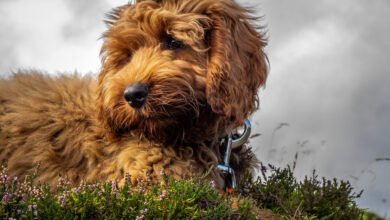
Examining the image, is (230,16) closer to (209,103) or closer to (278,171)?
(209,103)

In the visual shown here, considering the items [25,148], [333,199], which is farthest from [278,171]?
[25,148]

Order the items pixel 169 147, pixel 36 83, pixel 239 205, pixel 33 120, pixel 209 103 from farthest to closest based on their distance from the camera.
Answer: pixel 36 83
pixel 33 120
pixel 169 147
pixel 209 103
pixel 239 205

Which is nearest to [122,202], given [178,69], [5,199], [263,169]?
[5,199]

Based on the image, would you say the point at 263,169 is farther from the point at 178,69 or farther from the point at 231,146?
the point at 178,69

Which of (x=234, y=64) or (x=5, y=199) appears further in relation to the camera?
(x=234, y=64)

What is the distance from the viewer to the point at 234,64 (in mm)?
5820

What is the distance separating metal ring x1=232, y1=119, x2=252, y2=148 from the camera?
6234 mm

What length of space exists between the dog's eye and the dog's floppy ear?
0.27 meters

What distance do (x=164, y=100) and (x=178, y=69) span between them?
0.29 meters

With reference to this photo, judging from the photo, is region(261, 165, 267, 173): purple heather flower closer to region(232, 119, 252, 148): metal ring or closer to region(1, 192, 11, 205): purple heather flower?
region(232, 119, 252, 148): metal ring

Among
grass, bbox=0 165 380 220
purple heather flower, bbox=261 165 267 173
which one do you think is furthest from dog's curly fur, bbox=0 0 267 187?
grass, bbox=0 165 380 220

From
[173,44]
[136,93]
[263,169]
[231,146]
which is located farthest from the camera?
[263,169]

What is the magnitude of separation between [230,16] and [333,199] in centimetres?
195

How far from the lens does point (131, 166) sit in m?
5.87
